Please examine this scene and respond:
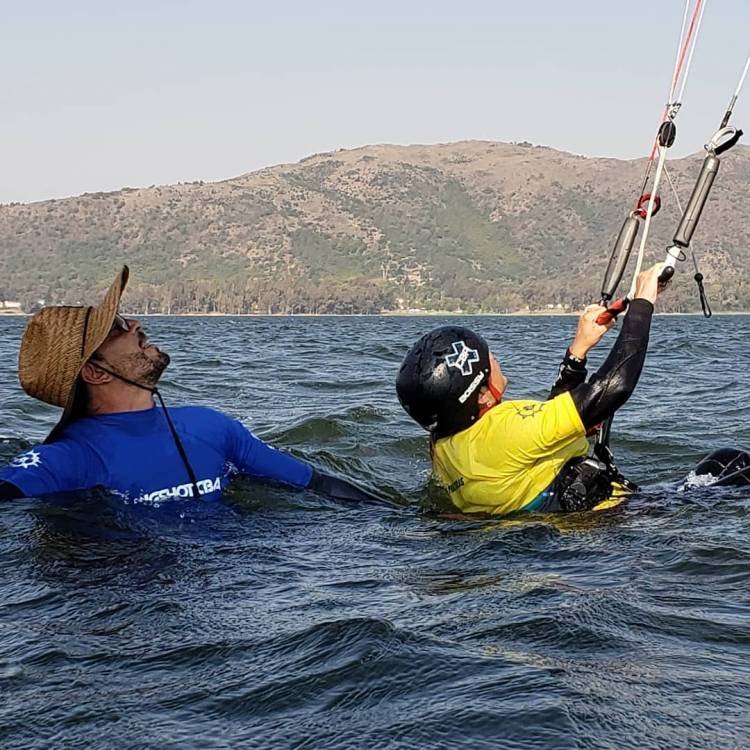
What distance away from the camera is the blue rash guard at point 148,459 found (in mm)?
7188

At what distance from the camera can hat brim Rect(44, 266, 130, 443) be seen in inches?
285

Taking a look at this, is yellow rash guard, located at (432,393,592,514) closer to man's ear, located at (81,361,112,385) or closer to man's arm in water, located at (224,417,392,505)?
man's arm in water, located at (224,417,392,505)

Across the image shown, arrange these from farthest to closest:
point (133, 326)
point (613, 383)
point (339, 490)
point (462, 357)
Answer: point (339, 490) < point (133, 326) < point (462, 357) < point (613, 383)

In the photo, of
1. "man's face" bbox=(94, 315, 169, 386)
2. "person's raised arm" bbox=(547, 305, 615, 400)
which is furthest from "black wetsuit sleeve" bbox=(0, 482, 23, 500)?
"person's raised arm" bbox=(547, 305, 615, 400)

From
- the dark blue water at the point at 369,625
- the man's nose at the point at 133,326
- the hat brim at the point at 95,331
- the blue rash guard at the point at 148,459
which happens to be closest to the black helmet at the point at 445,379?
the dark blue water at the point at 369,625

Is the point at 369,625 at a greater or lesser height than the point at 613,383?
lesser

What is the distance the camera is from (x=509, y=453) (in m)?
7.29

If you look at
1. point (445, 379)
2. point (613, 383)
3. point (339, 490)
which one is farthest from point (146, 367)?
point (613, 383)

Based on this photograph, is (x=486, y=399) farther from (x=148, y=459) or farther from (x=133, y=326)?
(x=133, y=326)

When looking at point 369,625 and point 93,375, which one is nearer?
point 369,625

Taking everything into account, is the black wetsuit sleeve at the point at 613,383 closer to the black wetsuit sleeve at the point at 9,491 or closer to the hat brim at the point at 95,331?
the hat brim at the point at 95,331

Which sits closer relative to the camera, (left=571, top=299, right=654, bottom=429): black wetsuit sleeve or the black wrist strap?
(left=571, top=299, right=654, bottom=429): black wetsuit sleeve

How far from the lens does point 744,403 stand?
1825 cm

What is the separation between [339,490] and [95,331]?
6.70ft
